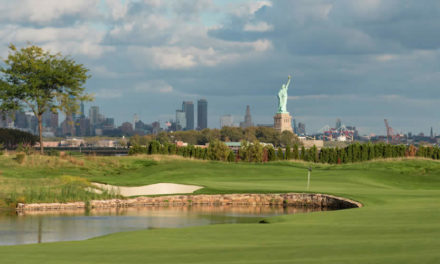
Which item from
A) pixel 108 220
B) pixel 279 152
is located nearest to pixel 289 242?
pixel 108 220

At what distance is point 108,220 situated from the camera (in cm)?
2452

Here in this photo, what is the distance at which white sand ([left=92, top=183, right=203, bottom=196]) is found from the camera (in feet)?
107

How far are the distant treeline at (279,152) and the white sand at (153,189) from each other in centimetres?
2403

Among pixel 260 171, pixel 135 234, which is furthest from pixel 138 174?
pixel 135 234

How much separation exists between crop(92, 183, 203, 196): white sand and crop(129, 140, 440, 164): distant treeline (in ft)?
78.8

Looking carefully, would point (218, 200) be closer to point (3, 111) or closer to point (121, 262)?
point (121, 262)

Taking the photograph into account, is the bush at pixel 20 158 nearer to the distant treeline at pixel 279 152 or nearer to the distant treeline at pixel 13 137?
the distant treeline at pixel 279 152

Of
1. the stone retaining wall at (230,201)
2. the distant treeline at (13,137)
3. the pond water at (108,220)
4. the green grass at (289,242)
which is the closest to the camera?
the green grass at (289,242)

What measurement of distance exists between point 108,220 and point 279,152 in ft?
141

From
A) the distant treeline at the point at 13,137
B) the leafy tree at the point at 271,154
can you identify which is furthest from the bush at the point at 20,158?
the distant treeline at the point at 13,137

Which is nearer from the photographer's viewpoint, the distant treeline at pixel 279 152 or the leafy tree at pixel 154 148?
the leafy tree at pixel 154 148

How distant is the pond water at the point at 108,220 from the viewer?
20547mm

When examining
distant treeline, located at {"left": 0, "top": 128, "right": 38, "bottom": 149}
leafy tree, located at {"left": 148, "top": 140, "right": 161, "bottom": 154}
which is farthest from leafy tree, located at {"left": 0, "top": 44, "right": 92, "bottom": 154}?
distant treeline, located at {"left": 0, "top": 128, "right": 38, "bottom": 149}

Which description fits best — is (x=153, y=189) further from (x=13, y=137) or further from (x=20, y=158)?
(x=13, y=137)
